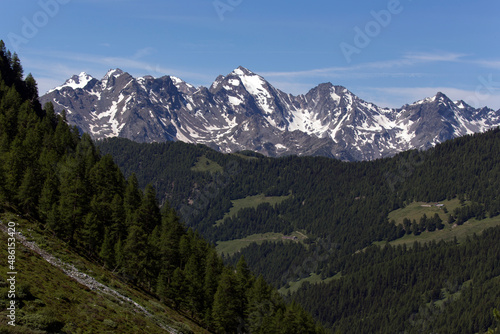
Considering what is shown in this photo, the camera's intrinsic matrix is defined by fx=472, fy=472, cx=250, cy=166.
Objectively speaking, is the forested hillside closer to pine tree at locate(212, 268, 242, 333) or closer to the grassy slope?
pine tree at locate(212, 268, 242, 333)

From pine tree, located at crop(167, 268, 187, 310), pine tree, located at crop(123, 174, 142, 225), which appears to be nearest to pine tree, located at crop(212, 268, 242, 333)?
pine tree, located at crop(167, 268, 187, 310)

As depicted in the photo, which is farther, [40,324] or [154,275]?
[154,275]

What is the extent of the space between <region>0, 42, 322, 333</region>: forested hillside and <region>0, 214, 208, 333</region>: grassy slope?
13905mm

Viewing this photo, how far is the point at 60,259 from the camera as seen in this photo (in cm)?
6088

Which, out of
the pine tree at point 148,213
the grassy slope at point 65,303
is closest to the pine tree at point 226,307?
the grassy slope at point 65,303

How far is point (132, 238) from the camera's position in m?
82.9

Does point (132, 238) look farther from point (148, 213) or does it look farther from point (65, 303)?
point (65, 303)

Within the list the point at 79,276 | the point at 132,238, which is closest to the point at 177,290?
the point at 132,238

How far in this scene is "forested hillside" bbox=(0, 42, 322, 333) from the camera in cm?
8038

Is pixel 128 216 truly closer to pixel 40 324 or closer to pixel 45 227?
pixel 45 227

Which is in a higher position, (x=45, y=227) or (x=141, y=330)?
(x=45, y=227)

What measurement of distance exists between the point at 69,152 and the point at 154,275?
138 feet

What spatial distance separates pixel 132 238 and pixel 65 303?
123ft

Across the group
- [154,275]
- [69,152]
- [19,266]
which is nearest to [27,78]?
[69,152]
